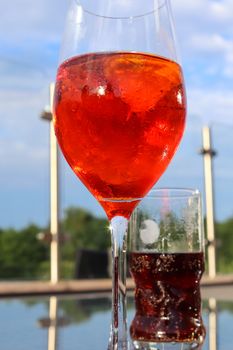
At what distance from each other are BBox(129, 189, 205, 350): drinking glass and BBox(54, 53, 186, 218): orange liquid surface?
11 cm

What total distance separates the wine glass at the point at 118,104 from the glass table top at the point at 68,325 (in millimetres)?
121

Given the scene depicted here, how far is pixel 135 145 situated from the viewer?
52cm

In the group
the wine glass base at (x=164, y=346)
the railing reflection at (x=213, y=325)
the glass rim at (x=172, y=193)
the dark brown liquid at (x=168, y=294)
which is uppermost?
the glass rim at (x=172, y=193)

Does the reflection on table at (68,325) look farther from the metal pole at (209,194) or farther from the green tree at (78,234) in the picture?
the metal pole at (209,194)

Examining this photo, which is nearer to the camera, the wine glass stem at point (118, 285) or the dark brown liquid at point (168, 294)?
the wine glass stem at point (118, 285)

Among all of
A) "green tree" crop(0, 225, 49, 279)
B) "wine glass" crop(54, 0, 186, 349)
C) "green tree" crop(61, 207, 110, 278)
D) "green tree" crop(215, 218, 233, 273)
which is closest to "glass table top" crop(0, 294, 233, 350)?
"wine glass" crop(54, 0, 186, 349)

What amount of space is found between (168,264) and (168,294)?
30mm

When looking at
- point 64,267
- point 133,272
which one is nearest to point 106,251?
point 64,267

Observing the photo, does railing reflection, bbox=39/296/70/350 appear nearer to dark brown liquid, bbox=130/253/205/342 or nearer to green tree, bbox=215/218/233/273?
dark brown liquid, bbox=130/253/205/342

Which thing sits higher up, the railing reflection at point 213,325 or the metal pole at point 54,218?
the metal pole at point 54,218

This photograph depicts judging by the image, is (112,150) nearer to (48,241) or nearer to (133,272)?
(133,272)

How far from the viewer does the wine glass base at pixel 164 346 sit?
553mm

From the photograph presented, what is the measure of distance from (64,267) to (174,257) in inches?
126

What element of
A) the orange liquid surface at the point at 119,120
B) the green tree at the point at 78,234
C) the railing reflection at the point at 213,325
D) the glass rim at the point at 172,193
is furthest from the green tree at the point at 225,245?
the orange liquid surface at the point at 119,120
